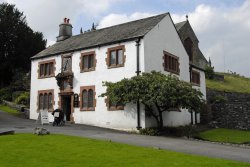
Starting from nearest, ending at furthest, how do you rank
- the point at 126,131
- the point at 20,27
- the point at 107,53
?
the point at 126,131 < the point at 107,53 < the point at 20,27

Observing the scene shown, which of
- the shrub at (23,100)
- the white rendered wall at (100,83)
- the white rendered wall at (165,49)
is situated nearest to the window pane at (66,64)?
the white rendered wall at (100,83)

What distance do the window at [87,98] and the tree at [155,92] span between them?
14.9 feet

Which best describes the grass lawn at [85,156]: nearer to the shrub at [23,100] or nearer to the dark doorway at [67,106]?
the dark doorway at [67,106]

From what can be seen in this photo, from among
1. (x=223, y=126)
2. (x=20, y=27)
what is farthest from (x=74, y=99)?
(x=20, y=27)

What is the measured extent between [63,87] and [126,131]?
9202mm

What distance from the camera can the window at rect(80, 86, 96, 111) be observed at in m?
30.6

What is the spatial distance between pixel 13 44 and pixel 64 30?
16583 mm

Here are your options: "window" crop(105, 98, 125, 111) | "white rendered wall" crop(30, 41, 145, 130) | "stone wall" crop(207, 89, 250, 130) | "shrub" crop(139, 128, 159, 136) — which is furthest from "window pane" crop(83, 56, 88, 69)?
"stone wall" crop(207, 89, 250, 130)

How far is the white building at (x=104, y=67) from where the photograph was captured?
28.2 meters

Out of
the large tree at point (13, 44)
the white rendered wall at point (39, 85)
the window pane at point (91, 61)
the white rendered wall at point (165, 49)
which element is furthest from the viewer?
the large tree at point (13, 44)

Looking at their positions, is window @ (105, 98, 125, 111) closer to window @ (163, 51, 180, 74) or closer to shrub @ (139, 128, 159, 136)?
shrub @ (139, 128, 159, 136)

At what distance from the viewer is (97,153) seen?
1489 cm

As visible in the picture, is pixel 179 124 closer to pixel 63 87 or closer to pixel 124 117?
pixel 124 117

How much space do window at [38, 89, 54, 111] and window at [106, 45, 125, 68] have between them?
781 cm
